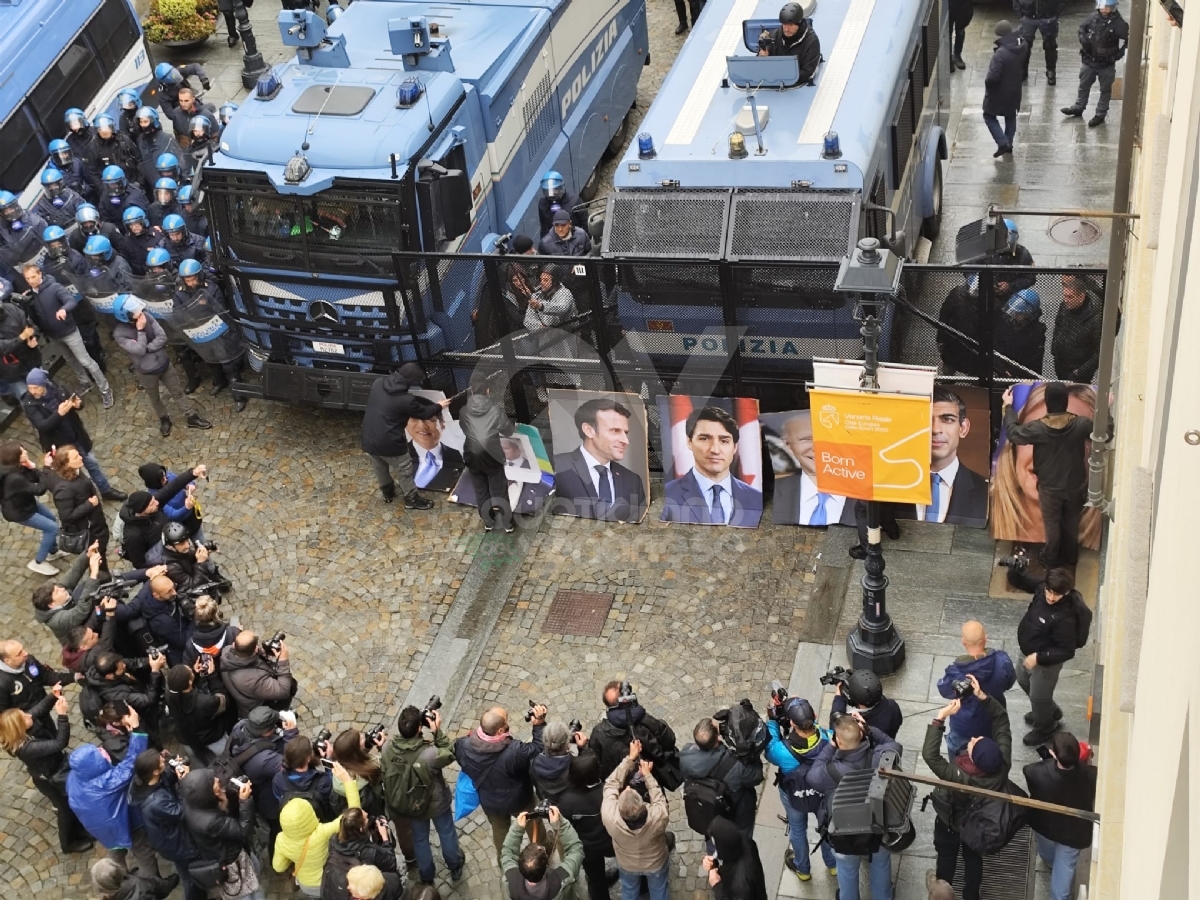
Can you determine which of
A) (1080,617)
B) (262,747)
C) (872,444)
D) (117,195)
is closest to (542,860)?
(262,747)

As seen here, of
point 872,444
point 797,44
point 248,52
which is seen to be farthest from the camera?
point 248,52

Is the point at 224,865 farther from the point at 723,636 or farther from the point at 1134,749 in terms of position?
the point at 1134,749

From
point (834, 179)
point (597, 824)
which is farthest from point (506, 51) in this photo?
point (597, 824)

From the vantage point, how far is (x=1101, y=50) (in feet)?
55.9

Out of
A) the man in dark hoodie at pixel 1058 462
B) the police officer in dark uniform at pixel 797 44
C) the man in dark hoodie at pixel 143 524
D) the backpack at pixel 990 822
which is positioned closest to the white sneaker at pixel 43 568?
the man in dark hoodie at pixel 143 524

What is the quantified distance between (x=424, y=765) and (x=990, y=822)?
345 centimetres

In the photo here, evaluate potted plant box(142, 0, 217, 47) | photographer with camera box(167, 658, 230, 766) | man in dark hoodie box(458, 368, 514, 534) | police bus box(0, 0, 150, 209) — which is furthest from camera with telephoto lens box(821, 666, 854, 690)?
potted plant box(142, 0, 217, 47)

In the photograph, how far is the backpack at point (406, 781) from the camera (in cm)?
961

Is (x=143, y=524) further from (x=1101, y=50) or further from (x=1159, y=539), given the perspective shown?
(x=1101, y=50)

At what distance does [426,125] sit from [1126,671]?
9312 millimetres

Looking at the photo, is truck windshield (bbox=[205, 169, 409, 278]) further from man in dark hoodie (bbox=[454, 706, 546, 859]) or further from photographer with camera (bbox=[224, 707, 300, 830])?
man in dark hoodie (bbox=[454, 706, 546, 859])

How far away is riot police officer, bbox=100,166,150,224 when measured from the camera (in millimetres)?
16438

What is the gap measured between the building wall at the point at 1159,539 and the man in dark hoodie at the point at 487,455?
5.77m

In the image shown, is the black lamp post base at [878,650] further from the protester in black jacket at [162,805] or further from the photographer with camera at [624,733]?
the protester in black jacket at [162,805]
